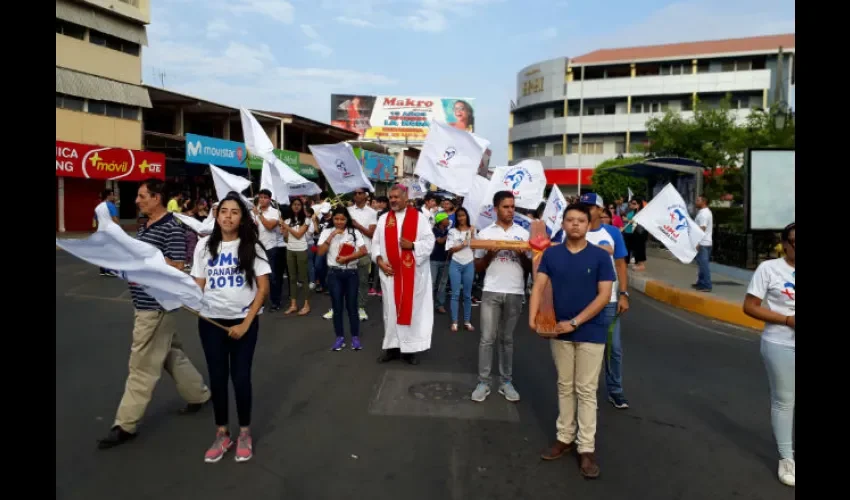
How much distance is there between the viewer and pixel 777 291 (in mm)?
3865

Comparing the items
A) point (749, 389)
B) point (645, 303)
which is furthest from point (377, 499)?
point (645, 303)

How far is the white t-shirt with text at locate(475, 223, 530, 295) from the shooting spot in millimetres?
5270

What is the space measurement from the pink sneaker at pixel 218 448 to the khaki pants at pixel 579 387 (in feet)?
7.28

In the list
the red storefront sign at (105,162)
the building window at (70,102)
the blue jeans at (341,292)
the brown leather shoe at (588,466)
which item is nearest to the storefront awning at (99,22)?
the building window at (70,102)

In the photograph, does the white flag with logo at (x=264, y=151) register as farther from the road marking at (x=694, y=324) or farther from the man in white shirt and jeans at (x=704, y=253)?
the man in white shirt and jeans at (x=704, y=253)

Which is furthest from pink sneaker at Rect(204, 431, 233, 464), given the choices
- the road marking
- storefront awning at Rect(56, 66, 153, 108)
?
storefront awning at Rect(56, 66, 153, 108)

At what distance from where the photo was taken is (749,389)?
5742 mm

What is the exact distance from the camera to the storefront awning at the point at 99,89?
23062 mm

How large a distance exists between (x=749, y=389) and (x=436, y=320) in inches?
177

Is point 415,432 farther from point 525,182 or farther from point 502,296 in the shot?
point 525,182

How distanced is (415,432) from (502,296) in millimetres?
1424

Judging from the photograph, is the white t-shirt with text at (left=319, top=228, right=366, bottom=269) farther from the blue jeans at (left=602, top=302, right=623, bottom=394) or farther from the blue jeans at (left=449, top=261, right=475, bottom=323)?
the blue jeans at (left=602, top=302, right=623, bottom=394)

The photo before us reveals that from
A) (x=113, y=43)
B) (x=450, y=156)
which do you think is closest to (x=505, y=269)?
(x=450, y=156)

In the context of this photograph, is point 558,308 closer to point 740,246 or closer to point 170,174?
point 740,246
